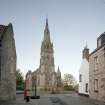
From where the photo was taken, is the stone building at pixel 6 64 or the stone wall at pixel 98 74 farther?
the stone wall at pixel 98 74

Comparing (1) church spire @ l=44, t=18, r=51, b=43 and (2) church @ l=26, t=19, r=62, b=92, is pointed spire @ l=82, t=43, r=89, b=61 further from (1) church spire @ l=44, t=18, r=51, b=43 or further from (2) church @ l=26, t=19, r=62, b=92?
(1) church spire @ l=44, t=18, r=51, b=43

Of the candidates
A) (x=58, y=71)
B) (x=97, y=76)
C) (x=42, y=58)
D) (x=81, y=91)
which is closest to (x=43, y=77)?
(x=42, y=58)

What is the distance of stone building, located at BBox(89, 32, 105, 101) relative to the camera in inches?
1128

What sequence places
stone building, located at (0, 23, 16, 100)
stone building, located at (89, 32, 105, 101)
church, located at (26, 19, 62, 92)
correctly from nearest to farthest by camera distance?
stone building, located at (0, 23, 16, 100)
stone building, located at (89, 32, 105, 101)
church, located at (26, 19, 62, 92)

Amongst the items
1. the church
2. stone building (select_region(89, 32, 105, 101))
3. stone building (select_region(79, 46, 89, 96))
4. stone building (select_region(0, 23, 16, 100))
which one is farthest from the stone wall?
the church

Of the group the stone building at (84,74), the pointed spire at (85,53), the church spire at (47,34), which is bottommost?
the stone building at (84,74)

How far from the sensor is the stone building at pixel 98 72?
28656mm

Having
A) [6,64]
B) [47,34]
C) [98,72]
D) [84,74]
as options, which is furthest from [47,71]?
[6,64]

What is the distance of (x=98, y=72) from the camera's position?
30.9m

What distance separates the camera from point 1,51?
87.0 ft

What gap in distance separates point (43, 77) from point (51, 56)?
36.7ft

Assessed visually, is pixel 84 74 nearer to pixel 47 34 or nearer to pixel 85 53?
pixel 85 53

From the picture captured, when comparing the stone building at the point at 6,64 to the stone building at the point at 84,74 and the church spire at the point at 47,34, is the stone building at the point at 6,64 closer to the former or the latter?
the stone building at the point at 84,74

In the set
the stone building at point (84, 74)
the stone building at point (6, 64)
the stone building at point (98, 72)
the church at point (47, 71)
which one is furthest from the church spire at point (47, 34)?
the stone building at point (6, 64)
